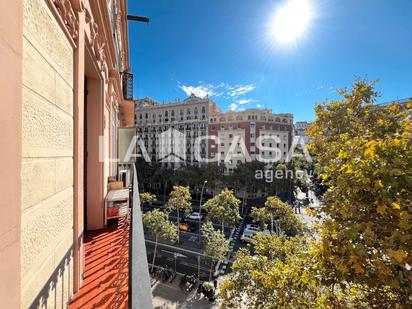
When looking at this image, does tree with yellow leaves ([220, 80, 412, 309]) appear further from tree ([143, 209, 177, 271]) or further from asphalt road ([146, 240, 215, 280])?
asphalt road ([146, 240, 215, 280])

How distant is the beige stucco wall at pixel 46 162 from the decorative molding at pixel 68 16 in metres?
0.17

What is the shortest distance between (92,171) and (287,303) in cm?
538

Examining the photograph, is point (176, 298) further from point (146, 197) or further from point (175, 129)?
point (175, 129)

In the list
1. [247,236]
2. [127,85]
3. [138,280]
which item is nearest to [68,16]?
[138,280]

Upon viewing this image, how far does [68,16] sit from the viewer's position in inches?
85.2

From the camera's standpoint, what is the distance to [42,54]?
1622 mm

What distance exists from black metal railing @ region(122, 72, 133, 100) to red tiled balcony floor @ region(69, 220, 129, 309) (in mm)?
8012

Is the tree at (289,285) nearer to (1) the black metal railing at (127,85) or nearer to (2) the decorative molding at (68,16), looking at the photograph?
(2) the decorative molding at (68,16)

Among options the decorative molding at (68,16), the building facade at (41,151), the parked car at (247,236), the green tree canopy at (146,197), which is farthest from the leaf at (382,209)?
the green tree canopy at (146,197)

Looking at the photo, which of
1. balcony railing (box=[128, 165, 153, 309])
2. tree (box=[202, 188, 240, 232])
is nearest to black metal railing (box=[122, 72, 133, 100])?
balcony railing (box=[128, 165, 153, 309])

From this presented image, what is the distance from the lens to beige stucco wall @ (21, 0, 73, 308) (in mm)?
1372

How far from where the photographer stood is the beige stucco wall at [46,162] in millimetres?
1372
